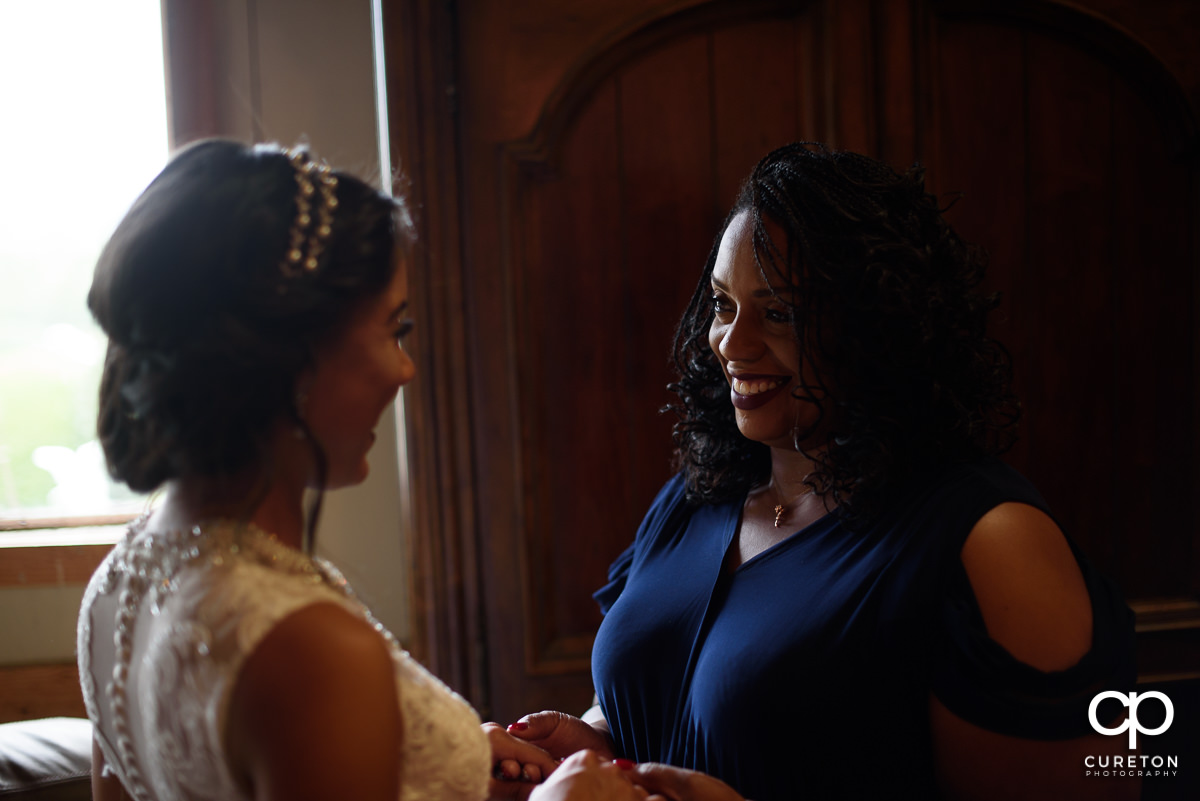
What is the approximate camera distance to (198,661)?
0.75 m

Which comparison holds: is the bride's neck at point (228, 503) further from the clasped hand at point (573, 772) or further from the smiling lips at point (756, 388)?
the smiling lips at point (756, 388)

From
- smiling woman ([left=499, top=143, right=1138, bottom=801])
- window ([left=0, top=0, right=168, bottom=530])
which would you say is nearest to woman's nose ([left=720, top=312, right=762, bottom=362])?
smiling woman ([left=499, top=143, right=1138, bottom=801])

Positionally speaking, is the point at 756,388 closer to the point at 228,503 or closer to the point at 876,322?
the point at 876,322

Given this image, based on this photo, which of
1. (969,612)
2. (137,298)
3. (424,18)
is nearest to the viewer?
(137,298)

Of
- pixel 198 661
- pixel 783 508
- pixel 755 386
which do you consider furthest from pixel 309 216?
pixel 783 508

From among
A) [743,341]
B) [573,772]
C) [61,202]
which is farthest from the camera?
[61,202]

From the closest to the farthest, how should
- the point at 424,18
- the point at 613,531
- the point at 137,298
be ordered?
1. the point at 137,298
2. the point at 424,18
3. the point at 613,531

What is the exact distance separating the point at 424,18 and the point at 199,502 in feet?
4.55

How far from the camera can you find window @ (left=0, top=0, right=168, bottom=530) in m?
2.30

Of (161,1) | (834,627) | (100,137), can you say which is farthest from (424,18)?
(834,627)

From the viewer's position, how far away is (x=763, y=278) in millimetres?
1353

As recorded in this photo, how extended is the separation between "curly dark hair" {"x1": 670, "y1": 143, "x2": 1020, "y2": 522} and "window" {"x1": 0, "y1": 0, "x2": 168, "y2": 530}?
175cm

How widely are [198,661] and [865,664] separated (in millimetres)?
792

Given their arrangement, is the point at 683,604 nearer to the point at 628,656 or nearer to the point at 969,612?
the point at 628,656
